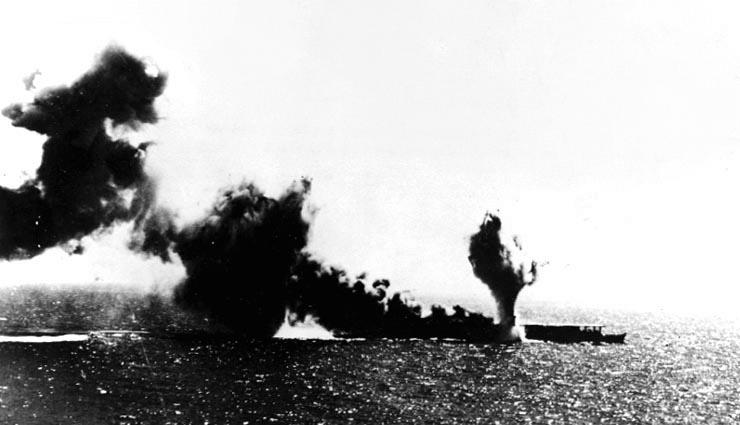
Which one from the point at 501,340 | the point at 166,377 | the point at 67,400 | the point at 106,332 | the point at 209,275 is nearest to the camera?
the point at 67,400

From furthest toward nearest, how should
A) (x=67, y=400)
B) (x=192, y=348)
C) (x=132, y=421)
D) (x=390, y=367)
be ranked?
1. (x=192, y=348)
2. (x=390, y=367)
3. (x=67, y=400)
4. (x=132, y=421)

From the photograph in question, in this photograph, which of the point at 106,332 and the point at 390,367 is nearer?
the point at 390,367

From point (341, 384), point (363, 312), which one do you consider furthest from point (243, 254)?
point (341, 384)

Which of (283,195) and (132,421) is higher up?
(283,195)

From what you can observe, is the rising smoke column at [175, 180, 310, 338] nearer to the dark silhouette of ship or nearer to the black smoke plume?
the black smoke plume

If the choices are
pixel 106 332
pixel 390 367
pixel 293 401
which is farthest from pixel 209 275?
pixel 293 401

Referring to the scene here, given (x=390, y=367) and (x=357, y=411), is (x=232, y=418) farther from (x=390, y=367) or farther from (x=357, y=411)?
(x=390, y=367)

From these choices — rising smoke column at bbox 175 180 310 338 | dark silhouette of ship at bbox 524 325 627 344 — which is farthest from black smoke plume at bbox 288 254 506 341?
dark silhouette of ship at bbox 524 325 627 344
